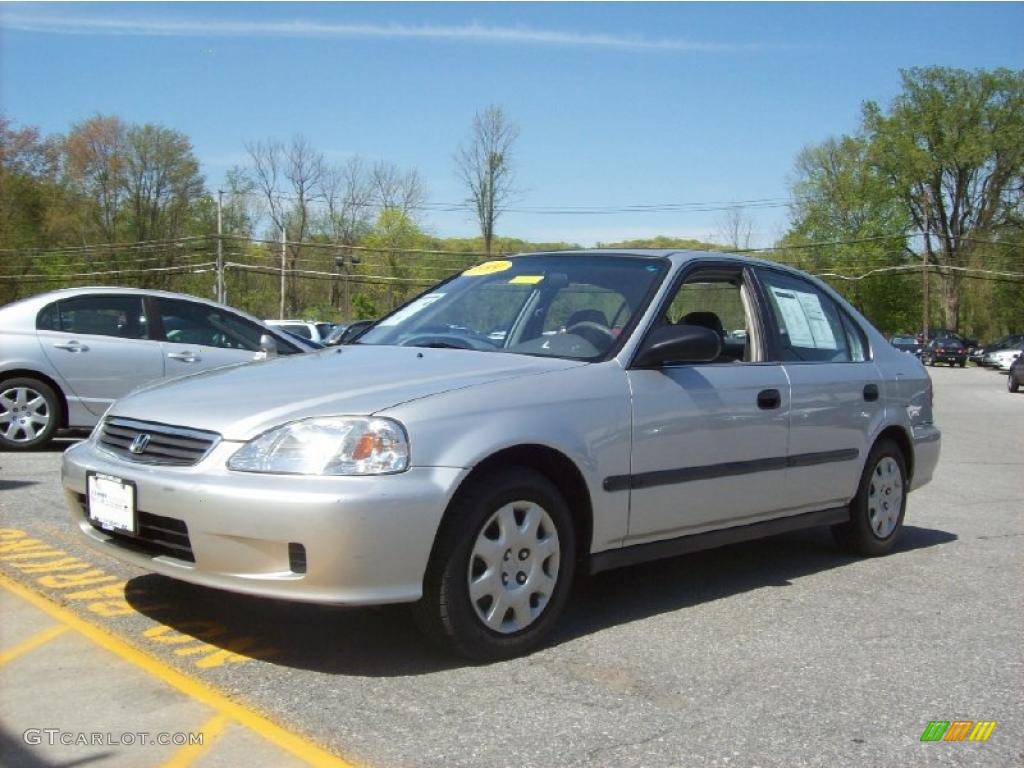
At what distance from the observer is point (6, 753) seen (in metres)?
2.91

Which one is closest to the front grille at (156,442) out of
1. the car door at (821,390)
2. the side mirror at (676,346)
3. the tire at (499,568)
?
the tire at (499,568)

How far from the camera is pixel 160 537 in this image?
3.78 m

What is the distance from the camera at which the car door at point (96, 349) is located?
9.02m

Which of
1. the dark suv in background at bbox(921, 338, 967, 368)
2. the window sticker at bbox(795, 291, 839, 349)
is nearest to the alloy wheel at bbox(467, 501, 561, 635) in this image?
the window sticker at bbox(795, 291, 839, 349)

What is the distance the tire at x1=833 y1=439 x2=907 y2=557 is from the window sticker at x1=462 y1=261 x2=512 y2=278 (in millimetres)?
2296

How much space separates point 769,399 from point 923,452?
1.87 meters

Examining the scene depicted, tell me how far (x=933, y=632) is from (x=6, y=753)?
11.6 ft

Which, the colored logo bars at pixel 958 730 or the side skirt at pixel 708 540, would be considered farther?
the side skirt at pixel 708 540

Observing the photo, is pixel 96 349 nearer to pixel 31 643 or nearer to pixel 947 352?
pixel 31 643

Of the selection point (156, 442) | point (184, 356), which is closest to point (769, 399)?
point (156, 442)

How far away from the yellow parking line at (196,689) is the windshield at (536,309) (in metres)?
1.79

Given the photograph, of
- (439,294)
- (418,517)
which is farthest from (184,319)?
(418,517)

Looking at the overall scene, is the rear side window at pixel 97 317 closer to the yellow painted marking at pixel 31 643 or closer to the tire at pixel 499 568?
the yellow painted marking at pixel 31 643

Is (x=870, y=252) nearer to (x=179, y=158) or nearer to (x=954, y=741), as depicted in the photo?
(x=179, y=158)
